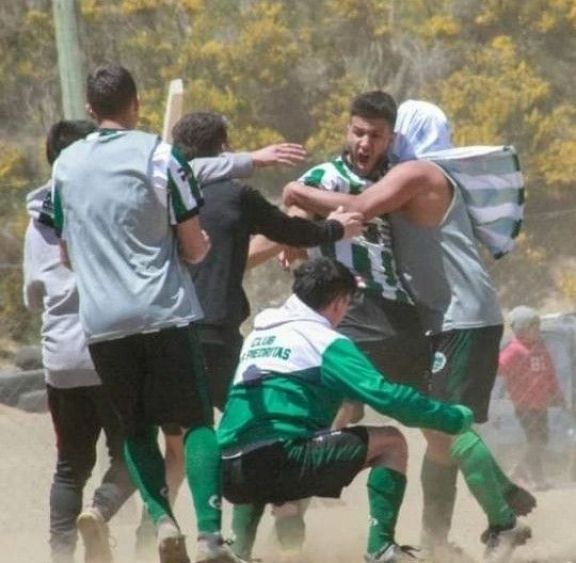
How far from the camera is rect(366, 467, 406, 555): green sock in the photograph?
597 centimetres

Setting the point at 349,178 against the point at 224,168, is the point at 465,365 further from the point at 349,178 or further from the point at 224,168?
the point at 224,168

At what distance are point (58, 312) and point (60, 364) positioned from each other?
0.19 m

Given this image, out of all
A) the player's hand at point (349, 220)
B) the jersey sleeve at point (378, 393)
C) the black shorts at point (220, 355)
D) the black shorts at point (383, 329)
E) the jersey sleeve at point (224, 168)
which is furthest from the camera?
the black shorts at point (383, 329)

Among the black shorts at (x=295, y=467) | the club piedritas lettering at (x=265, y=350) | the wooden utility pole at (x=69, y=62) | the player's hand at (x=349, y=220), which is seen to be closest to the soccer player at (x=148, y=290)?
the black shorts at (x=295, y=467)

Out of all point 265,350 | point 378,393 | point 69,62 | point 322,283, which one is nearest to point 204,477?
point 265,350

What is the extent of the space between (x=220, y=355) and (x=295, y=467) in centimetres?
81

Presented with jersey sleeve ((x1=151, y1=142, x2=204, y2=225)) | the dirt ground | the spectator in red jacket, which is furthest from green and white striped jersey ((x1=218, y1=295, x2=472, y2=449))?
the spectator in red jacket

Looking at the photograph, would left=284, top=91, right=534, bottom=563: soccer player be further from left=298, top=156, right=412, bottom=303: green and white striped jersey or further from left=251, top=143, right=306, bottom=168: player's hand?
left=251, top=143, right=306, bottom=168: player's hand

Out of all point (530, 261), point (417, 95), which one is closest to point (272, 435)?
point (530, 261)

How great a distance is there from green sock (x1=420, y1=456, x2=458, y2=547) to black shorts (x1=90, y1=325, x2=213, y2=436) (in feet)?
4.08

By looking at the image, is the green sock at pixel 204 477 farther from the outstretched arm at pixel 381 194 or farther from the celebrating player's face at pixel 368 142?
the celebrating player's face at pixel 368 142

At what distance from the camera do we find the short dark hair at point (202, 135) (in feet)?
21.5

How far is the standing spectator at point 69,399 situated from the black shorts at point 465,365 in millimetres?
1179

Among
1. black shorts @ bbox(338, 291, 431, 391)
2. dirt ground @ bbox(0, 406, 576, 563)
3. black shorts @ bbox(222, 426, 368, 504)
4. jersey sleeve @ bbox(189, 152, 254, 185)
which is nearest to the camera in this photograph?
black shorts @ bbox(222, 426, 368, 504)
